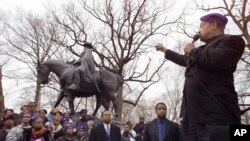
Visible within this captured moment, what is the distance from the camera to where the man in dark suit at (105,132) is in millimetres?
8750

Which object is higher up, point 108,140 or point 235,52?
point 235,52

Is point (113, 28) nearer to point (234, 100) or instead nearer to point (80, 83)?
point (80, 83)

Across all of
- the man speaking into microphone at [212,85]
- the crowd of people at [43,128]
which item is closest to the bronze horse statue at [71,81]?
the crowd of people at [43,128]

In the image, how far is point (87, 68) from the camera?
14.5m

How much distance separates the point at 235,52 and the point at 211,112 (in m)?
0.62

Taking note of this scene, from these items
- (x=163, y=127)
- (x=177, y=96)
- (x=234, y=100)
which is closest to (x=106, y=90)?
(x=163, y=127)

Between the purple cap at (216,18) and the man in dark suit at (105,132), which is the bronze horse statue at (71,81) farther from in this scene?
the purple cap at (216,18)

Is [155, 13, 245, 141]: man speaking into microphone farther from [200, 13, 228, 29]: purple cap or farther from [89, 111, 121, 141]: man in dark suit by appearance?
[89, 111, 121, 141]: man in dark suit

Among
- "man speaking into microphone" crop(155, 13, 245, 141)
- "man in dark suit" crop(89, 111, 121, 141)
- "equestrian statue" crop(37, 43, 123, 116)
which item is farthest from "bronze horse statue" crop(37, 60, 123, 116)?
"man speaking into microphone" crop(155, 13, 245, 141)

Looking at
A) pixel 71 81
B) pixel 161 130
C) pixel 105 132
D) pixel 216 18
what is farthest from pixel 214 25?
pixel 71 81

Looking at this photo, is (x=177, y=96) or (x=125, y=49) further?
(x=177, y=96)

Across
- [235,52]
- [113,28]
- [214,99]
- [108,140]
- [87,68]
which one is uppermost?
[113,28]

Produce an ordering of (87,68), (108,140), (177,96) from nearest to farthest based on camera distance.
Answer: (108,140) → (87,68) → (177,96)

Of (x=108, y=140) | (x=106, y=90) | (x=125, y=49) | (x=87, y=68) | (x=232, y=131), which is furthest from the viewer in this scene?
(x=125, y=49)
